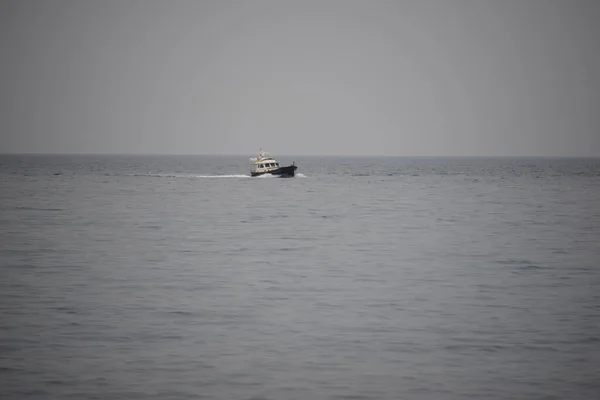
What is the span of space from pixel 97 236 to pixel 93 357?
2529cm

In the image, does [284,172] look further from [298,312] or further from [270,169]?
[298,312]

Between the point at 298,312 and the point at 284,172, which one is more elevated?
the point at 284,172

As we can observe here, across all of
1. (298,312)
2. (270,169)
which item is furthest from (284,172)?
(298,312)

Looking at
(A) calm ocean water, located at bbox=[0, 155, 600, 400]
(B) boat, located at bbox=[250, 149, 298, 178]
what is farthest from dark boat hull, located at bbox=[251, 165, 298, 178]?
(A) calm ocean water, located at bbox=[0, 155, 600, 400]

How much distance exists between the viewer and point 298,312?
22.9m

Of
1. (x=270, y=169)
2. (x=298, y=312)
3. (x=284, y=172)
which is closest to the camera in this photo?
(x=298, y=312)

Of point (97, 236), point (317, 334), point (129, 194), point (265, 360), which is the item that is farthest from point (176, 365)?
point (129, 194)

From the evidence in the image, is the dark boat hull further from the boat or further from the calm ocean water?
the calm ocean water

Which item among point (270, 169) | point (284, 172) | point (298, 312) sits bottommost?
point (298, 312)

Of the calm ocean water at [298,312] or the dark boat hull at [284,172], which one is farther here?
the dark boat hull at [284,172]

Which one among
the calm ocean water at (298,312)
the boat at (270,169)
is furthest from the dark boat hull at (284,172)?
the calm ocean water at (298,312)

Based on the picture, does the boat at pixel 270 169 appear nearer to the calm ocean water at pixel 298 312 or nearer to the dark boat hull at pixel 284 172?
the dark boat hull at pixel 284 172

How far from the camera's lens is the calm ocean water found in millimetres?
16484

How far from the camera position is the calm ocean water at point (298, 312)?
54.1ft
